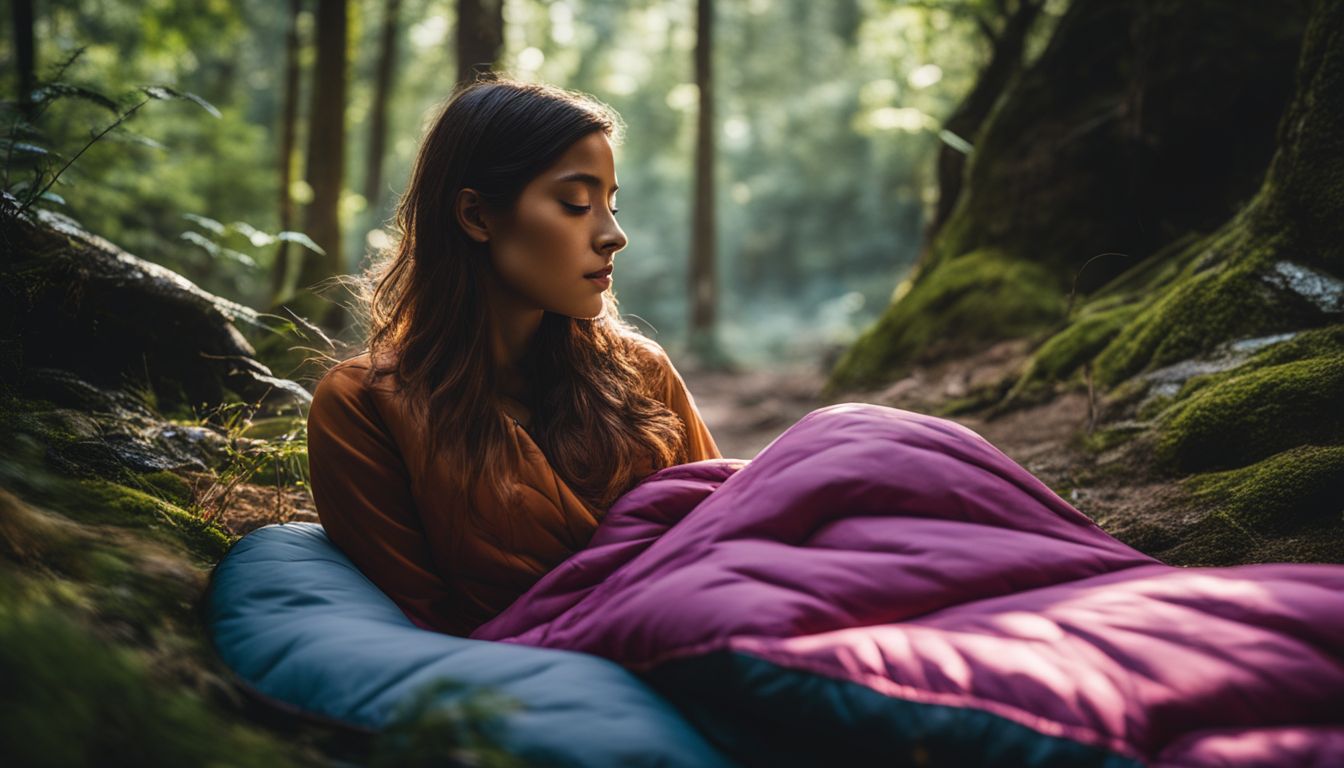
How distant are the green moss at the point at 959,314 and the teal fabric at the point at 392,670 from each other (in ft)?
14.5

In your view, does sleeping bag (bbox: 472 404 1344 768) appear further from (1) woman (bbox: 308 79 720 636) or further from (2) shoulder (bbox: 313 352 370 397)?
(2) shoulder (bbox: 313 352 370 397)

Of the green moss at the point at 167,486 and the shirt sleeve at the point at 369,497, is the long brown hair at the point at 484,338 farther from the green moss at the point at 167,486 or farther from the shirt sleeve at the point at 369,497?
the green moss at the point at 167,486

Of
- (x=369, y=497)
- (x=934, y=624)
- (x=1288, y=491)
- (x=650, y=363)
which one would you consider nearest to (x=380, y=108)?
(x=650, y=363)

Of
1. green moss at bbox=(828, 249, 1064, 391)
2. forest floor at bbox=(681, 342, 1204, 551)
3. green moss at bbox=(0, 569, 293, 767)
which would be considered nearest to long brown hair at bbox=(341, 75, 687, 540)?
green moss at bbox=(0, 569, 293, 767)

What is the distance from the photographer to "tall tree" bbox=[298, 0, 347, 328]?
8.65 meters

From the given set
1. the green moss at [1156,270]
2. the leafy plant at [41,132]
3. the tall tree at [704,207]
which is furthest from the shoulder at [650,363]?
the tall tree at [704,207]

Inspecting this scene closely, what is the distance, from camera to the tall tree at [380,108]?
49.6ft

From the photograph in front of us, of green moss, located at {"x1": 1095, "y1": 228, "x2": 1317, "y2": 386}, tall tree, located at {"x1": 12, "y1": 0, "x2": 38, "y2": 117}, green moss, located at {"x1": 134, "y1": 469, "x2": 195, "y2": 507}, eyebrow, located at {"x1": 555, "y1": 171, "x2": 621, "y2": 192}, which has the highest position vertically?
tall tree, located at {"x1": 12, "y1": 0, "x2": 38, "y2": 117}

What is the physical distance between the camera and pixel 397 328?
9.07ft

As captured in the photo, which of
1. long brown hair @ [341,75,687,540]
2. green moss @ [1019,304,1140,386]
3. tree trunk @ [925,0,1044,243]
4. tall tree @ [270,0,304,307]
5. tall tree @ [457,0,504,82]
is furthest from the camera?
tall tree @ [270,0,304,307]

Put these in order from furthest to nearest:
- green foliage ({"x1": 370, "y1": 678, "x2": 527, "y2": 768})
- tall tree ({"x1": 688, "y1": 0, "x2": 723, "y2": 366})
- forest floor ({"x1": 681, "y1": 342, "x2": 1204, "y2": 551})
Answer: tall tree ({"x1": 688, "y1": 0, "x2": 723, "y2": 366}) < forest floor ({"x1": 681, "y1": 342, "x2": 1204, "y2": 551}) < green foliage ({"x1": 370, "y1": 678, "x2": 527, "y2": 768})

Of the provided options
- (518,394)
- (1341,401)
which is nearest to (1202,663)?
(1341,401)

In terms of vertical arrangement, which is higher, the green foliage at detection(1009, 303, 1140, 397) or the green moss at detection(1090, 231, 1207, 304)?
the green moss at detection(1090, 231, 1207, 304)

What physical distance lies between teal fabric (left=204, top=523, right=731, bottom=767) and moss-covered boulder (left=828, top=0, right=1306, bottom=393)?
3589 mm
